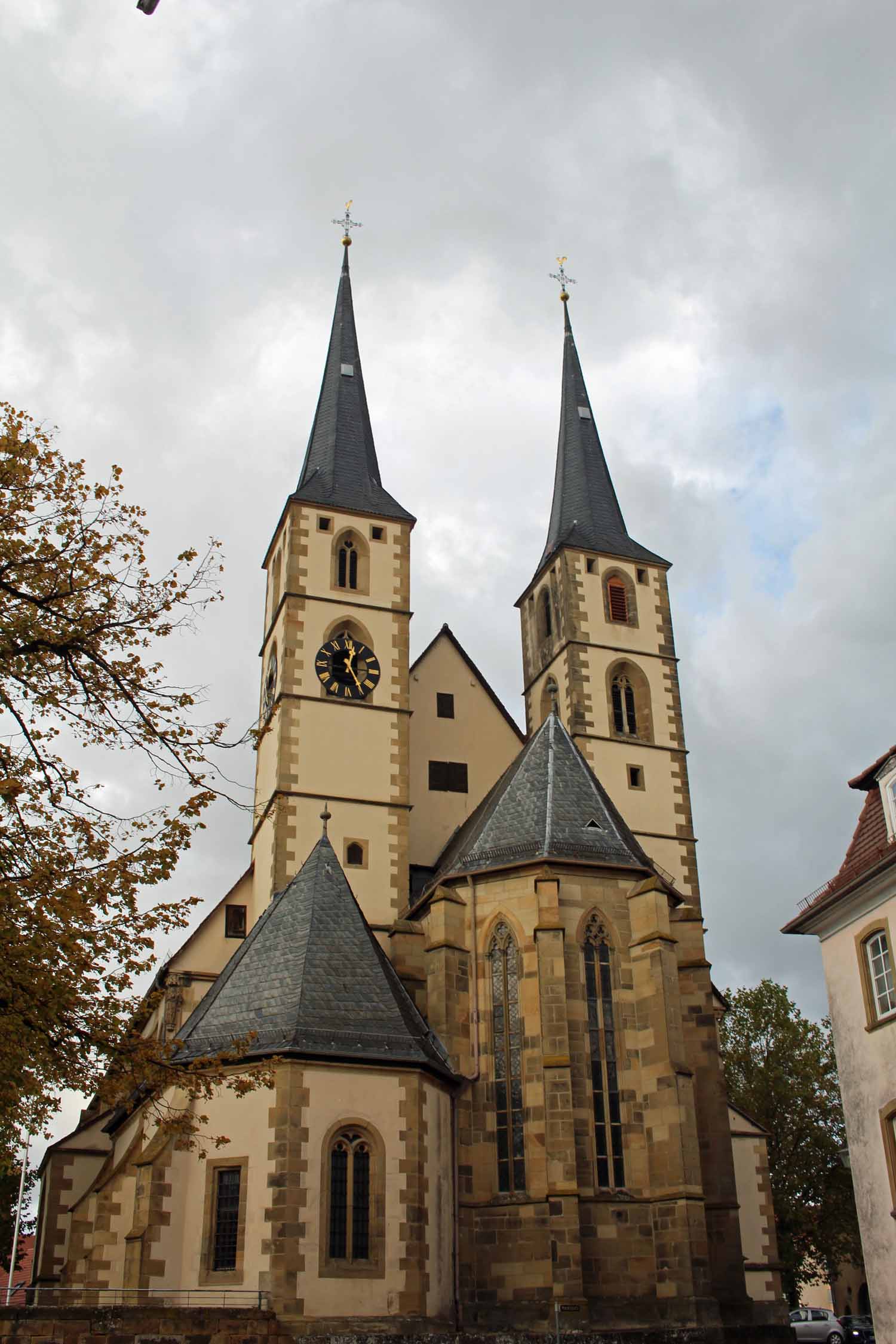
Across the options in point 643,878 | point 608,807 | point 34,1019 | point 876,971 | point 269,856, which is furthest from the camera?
point 269,856

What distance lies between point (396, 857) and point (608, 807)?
5.51 metres

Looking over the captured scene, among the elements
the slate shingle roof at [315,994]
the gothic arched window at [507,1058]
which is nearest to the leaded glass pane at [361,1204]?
the slate shingle roof at [315,994]

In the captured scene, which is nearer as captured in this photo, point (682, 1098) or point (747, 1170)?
point (682, 1098)

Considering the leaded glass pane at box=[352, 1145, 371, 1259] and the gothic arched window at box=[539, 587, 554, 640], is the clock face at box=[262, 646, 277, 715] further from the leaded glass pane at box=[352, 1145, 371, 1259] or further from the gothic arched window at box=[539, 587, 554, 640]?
the leaded glass pane at box=[352, 1145, 371, 1259]

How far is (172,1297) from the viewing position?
18.1 metres

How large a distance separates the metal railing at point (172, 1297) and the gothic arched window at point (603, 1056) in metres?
6.02

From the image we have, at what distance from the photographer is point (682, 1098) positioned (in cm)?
2094

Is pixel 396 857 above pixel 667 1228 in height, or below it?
above

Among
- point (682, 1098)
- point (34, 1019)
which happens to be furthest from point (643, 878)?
point (34, 1019)

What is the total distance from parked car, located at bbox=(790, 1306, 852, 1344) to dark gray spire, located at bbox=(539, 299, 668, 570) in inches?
835

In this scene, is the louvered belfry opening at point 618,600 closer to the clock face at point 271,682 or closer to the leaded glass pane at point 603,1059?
the clock face at point 271,682

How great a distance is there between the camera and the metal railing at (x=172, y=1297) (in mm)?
16875

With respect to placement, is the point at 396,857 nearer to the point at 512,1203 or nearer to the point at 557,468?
the point at 512,1203

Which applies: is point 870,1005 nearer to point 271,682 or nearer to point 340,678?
point 340,678
